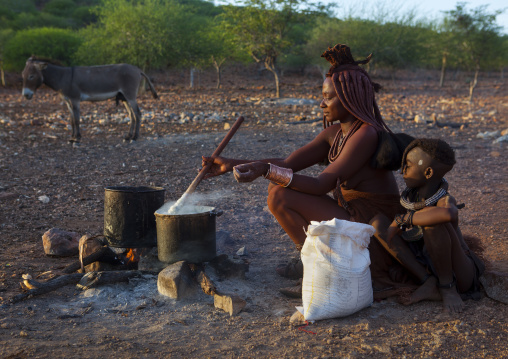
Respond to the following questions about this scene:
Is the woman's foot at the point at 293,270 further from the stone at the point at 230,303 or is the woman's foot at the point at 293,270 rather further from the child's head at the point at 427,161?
the child's head at the point at 427,161

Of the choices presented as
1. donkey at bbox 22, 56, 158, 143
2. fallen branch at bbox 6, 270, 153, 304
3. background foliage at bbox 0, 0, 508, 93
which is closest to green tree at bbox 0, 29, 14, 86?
background foliage at bbox 0, 0, 508, 93

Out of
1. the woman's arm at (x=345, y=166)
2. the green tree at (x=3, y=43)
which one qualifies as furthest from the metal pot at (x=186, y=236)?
the green tree at (x=3, y=43)

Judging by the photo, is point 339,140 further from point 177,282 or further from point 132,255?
point 132,255

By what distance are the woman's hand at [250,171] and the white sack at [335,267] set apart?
44cm

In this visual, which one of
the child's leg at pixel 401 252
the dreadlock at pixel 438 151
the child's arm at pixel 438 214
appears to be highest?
the dreadlock at pixel 438 151

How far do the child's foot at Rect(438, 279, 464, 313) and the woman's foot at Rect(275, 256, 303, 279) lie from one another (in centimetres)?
88

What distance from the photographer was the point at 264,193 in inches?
221

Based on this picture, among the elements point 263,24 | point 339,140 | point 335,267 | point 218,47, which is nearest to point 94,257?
point 335,267

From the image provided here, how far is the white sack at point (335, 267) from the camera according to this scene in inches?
97.3

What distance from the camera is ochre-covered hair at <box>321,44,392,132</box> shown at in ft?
9.45

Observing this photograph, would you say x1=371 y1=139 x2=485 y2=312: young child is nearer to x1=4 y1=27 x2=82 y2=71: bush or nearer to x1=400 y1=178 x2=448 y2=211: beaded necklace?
x1=400 y1=178 x2=448 y2=211: beaded necklace

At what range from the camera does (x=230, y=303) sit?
2.69 metres

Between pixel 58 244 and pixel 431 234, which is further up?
pixel 431 234

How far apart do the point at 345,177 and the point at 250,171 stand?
551 mm
